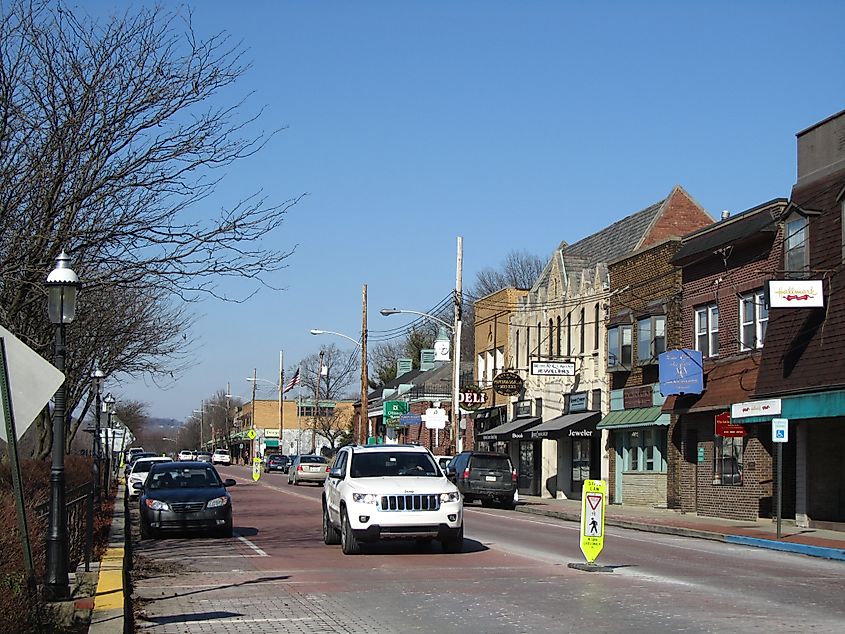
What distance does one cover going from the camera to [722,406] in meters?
30.6

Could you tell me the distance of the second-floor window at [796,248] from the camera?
90.3 ft

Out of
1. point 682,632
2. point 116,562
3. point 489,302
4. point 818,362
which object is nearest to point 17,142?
point 116,562

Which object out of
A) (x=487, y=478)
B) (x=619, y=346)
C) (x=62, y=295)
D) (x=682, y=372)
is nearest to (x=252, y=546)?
(x=62, y=295)

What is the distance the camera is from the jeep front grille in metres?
18.2

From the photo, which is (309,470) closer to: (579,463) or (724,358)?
(579,463)

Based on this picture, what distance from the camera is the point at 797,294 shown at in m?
25.7

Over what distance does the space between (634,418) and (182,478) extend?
17.5 meters

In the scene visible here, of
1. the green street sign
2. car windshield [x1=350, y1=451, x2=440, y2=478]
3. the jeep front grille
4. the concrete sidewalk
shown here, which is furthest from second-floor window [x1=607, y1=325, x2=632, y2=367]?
the green street sign

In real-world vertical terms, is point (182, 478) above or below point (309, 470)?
above

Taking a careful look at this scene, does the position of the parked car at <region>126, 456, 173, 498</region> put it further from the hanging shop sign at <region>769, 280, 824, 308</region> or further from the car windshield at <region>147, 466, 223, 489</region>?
the hanging shop sign at <region>769, 280, 824, 308</region>

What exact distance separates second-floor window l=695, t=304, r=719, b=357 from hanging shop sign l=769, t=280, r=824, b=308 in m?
6.98

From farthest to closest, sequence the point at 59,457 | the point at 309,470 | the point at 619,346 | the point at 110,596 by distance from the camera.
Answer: the point at 309,470
the point at 619,346
the point at 59,457
the point at 110,596

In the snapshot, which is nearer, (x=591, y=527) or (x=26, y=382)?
(x=26, y=382)

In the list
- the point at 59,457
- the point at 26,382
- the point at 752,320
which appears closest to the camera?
the point at 26,382
